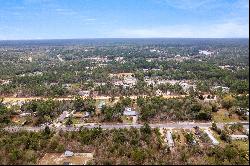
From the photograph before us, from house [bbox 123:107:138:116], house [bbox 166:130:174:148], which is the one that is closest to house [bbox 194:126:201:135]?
house [bbox 166:130:174:148]

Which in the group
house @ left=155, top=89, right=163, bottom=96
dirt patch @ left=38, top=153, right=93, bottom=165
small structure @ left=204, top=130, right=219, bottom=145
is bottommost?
small structure @ left=204, top=130, right=219, bottom=145

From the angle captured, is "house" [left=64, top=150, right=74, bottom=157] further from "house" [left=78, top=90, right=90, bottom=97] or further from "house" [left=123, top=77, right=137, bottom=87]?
"house" [left=123, top=77, right=137, bottom=87]

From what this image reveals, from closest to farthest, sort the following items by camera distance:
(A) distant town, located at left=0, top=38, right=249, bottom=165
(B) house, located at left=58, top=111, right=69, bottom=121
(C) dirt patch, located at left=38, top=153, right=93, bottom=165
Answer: (C) dirt patch, located at left=38, top=153, right=93, bottom=165, (A) distant town, located at left=0, top=38, right=249, bottom=165, (B) house, located at left=58, top=111, right=69, bottom=121

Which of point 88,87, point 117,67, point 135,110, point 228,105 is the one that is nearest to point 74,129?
point 135,110

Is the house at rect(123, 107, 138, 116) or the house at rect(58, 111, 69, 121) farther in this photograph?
the house at rect(123, 107, 138, 116)

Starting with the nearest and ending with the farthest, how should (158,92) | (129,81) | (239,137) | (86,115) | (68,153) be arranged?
1. (68,153)
2. (239,137)
3. (86,115)
4. (158,92)
5. (129,81)

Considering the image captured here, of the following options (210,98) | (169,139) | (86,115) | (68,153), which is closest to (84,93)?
(86,115)

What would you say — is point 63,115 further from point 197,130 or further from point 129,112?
point 197,130

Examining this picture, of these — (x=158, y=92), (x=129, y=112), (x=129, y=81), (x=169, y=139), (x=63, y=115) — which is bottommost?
(x=169, y=139)

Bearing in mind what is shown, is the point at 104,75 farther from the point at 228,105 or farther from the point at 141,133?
the point at 141,133

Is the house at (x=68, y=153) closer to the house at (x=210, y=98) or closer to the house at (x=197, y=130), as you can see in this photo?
the house at (x=197, y=130)

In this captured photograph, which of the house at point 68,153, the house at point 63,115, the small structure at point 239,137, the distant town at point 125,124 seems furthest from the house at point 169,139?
the house at point 63,115
